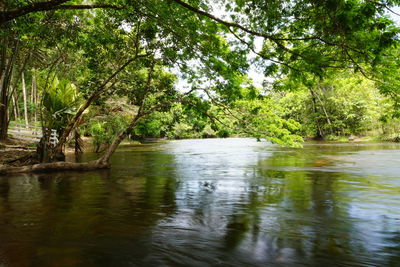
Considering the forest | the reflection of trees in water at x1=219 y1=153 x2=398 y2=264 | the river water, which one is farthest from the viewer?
the forest

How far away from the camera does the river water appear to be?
368 centimetres

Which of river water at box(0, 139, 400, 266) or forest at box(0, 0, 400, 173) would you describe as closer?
river water at box(0, 139, 400, 266)

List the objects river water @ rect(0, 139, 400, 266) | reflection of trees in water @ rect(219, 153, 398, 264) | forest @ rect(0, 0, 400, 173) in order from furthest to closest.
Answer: forest @ rect(0, 0, 400, 173)
reflection of trees in water @ rect(219, 153, 398, 264)
river water @ rect(0, 139, 400, 266)

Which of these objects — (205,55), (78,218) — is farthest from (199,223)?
(205,55)

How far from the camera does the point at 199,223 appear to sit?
5.11m

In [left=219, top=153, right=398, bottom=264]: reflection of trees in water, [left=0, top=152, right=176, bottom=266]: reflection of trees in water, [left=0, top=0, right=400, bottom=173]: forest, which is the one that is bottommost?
[left=219, top=153, right=398, bottom=264]: reflection of trees in water

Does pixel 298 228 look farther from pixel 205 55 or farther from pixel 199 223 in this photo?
pixel 205 55

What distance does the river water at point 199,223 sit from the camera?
3.68 meters

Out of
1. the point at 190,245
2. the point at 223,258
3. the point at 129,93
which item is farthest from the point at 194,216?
the point at 129,93

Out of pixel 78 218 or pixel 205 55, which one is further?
pixel 205 55

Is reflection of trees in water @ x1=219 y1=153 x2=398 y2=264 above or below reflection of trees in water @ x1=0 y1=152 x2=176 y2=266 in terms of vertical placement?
below

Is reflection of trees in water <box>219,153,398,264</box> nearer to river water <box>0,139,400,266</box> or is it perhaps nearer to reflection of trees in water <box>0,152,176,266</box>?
river water <box>0,139,400,266</box>

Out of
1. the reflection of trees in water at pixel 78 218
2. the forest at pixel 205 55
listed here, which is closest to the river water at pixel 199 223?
the reflection of trees in water at pixel 78 218

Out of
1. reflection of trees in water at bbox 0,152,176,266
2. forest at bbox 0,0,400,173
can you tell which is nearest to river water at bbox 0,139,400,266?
reflection of trees in water at bbox 0,152,176,266
